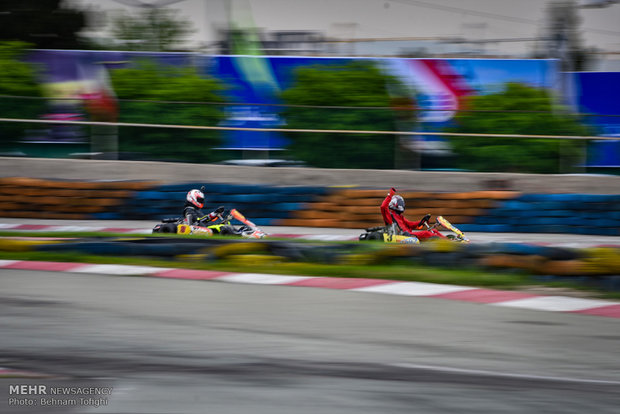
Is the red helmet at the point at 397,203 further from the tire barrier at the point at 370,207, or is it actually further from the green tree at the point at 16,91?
the green tree at the point at 16,91

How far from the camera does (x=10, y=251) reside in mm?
8586

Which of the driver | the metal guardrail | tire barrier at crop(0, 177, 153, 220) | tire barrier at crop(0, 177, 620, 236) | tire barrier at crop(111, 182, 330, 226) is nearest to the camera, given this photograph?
the driver

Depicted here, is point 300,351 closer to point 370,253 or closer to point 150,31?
point 370,253

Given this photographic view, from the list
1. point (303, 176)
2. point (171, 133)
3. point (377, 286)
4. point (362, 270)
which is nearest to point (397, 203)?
point (303, 176)

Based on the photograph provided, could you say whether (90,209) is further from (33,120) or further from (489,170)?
(489,170)

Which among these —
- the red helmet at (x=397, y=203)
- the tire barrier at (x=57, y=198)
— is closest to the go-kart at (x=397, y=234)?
the red helmet at (x=397, y=203)

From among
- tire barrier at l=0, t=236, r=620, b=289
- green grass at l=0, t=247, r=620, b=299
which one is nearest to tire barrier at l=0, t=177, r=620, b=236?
tire barrier at l=0, t=236, r=620, b=289

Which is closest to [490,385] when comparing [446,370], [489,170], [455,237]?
[446,370]

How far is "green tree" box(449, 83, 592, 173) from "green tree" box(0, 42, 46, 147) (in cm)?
776

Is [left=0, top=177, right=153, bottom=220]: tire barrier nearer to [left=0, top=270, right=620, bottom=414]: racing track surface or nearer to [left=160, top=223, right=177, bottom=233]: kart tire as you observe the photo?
[left=160, top=223, right=177, bottom=233]: kart tire

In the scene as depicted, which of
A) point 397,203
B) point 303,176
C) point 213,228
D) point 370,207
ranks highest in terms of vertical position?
point 303,176

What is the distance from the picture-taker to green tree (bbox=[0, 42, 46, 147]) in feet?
47.4

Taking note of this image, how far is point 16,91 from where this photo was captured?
708 inches

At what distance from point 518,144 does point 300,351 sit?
9.33 metres
